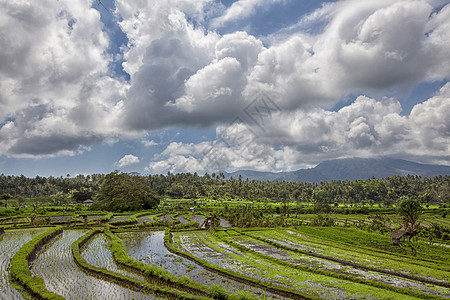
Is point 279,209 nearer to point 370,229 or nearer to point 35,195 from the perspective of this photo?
point 370,229

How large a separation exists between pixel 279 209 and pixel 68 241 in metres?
68.2

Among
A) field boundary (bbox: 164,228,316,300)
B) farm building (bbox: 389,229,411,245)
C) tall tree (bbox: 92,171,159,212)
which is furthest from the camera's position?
tall tree (bbox: 92,171,159,212)

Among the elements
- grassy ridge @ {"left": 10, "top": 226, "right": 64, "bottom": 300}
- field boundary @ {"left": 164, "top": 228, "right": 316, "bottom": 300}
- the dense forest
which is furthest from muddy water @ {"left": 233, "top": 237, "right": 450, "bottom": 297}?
the dense forest

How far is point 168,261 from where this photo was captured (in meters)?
25.3

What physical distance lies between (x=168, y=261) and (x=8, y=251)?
16.1 m

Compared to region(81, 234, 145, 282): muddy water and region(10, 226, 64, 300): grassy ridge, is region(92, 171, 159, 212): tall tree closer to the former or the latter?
region(81, 234, 145, 282): muddy water

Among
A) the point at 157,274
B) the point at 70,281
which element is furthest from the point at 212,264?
the point at 70,281

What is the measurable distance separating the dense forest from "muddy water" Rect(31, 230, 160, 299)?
10278cm

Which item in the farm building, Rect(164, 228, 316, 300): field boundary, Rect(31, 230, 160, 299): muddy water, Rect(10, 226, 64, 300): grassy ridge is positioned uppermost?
Rect(10, 226, 64, 300): grassy ridge

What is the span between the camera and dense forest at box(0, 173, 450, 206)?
431 ft

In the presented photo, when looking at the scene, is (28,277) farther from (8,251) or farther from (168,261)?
(8,251)

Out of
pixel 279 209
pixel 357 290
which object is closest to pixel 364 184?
pixel 279 209

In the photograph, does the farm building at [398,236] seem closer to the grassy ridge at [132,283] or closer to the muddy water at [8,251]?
the grassy ridge at [132,283]

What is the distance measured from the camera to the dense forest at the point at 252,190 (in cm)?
13138
